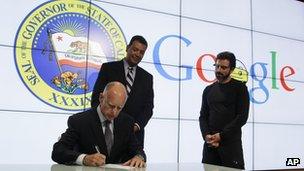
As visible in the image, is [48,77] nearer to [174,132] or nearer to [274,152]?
[174,132]

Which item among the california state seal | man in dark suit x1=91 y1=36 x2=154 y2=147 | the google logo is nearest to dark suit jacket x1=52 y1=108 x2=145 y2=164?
man in dark suit x1=91 y1=36 x2=154 y2=147

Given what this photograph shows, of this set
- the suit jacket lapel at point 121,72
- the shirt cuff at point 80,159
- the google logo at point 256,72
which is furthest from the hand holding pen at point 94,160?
the google logo at point 256,72

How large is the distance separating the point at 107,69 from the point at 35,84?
24.7 inches

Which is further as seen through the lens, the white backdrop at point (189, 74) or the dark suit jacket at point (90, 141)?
the white backdrop at point (189, 74)

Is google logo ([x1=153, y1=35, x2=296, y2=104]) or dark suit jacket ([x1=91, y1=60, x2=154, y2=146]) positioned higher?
google logo ([x1=153, y1=35, x2=296, y2=104])

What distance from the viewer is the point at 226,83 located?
7.68 feet

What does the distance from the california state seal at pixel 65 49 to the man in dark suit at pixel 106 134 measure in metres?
1.21

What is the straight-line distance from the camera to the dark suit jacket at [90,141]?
55.4 inches

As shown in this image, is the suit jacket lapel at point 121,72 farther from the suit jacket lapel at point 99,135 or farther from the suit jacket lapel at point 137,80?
the suit jacket lapel at point 99,135

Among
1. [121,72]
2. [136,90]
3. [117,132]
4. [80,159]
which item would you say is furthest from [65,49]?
[80,159]

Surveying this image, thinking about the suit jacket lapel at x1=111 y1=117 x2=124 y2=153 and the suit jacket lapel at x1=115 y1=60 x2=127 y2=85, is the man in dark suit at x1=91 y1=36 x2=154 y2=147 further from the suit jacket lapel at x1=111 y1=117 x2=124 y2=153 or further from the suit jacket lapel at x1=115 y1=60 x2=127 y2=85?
the suit jacket lapel at x1=111 y1=117 x2=124 y2=153

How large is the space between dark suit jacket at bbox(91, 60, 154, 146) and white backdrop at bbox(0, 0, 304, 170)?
0.53 m

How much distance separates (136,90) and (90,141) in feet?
2.95

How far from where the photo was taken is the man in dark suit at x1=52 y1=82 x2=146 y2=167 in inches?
59.1
